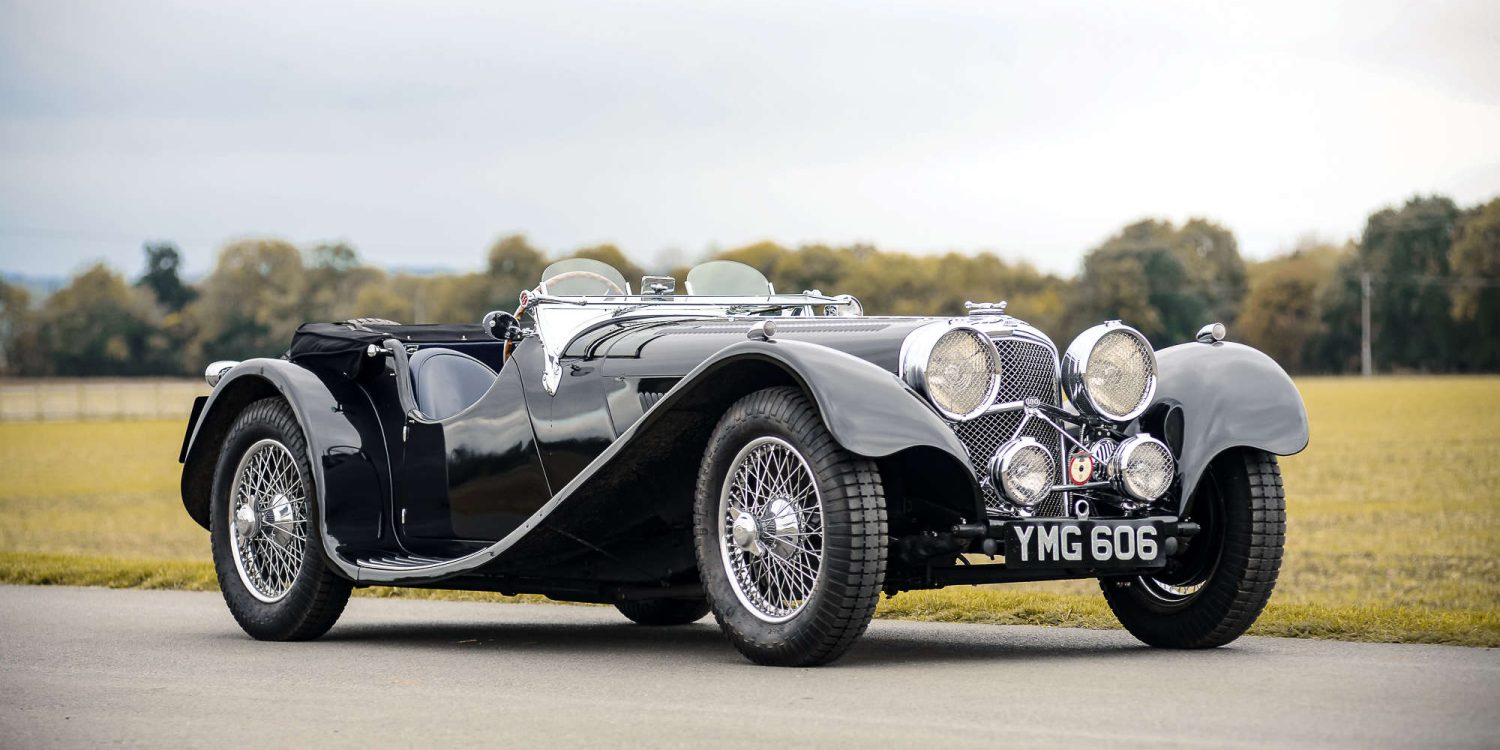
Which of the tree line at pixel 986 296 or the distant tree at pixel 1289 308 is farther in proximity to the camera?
the distant tree at pixel 1289 308

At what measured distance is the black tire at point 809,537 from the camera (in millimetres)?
6301

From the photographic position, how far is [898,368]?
7.09 meters

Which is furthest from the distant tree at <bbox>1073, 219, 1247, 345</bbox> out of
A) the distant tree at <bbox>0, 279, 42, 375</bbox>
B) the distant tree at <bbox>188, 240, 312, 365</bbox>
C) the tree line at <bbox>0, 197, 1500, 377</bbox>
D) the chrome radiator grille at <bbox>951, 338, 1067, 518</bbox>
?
the chrome radiator grille at <bbox>951, 338, 1067, 518</bbox>

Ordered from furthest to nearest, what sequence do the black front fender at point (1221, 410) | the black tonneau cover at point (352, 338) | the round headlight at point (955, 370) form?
the black tonneau cover at point (352, 338)
the black front fender at point (1221, 410)
the round headlight at point (955, 370)

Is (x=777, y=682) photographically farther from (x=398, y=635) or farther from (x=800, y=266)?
(x=800, y=266)

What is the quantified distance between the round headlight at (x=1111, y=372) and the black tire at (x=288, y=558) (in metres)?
3.59

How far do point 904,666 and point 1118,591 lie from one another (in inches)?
55.6

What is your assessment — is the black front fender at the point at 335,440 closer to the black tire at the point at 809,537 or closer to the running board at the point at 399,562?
the running board at the point at 399,562

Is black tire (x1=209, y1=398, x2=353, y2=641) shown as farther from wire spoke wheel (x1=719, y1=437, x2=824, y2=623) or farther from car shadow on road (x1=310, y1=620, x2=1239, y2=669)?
wire spoke wheel (x1=719, y1=437, x2=824, y2=623)

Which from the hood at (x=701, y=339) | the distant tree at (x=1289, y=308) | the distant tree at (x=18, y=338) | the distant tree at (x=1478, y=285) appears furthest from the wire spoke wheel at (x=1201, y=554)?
the distant tree at (x=1289, y=308)

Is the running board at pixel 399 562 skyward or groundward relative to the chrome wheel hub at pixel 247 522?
groundward

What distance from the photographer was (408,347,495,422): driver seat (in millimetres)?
8820

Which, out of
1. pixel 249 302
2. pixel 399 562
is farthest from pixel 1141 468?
pixel 249 302

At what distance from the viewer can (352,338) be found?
9078 mm
